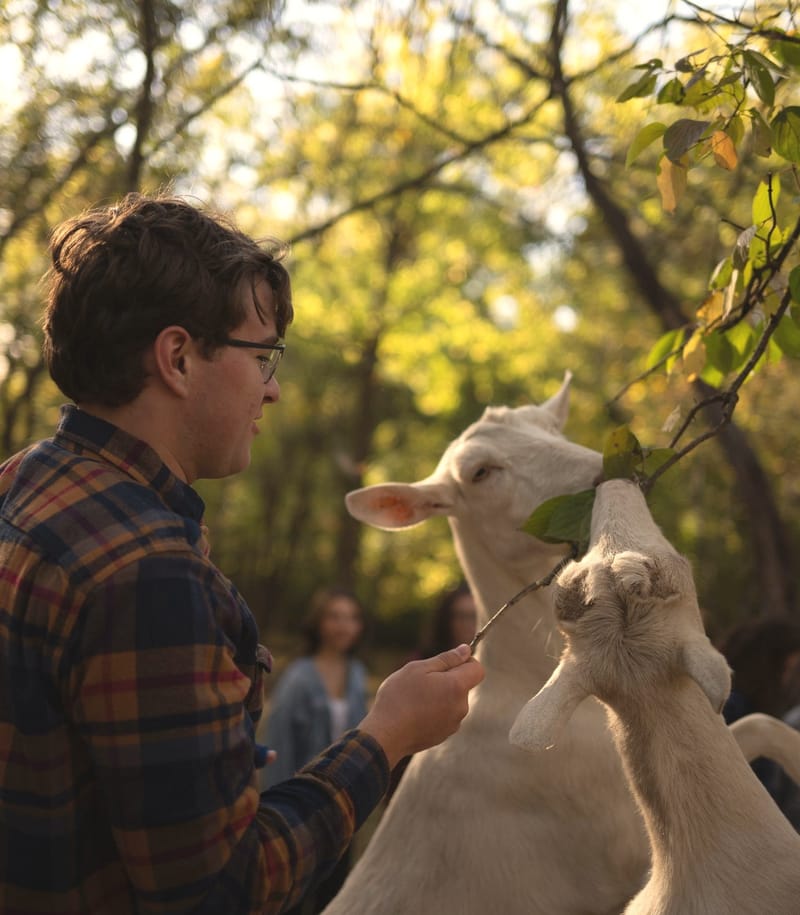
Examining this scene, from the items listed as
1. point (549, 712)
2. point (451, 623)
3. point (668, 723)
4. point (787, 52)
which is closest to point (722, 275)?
point (787, 52)

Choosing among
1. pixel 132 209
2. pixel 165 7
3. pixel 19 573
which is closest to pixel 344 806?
pixel 19 573

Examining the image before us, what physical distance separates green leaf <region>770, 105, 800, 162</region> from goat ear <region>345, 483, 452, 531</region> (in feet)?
5.04

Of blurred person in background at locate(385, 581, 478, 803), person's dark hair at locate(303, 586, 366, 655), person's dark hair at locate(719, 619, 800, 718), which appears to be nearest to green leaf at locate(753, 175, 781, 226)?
person's dark hair at locate(719, 619, 800, 718)

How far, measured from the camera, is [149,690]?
1485mm

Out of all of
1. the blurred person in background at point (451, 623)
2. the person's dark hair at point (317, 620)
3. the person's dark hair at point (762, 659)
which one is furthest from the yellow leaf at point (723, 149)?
the person's dark hair at point (317, 620)

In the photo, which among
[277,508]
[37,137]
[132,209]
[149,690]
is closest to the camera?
[149,690]

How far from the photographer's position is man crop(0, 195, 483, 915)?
149 centimetres

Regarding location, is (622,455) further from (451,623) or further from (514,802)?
(451,623)

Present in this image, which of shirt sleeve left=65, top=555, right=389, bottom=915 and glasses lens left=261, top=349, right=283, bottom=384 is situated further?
glasses lens left=261, top=349, right=283, bottom=384

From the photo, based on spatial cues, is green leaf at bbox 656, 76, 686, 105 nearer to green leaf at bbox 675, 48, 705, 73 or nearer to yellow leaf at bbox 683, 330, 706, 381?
green leaf at bbox 675, 48, 705, 73

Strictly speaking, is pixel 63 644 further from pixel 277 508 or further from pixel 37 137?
pixel 277 508

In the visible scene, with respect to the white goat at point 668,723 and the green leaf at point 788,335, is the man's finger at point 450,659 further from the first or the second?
the green leaf at point 788,335

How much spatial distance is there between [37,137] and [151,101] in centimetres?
80

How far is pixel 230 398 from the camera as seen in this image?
1.85 metres
